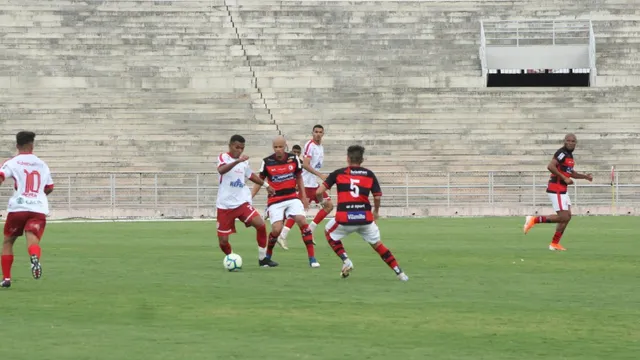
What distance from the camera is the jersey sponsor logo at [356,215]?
1616cm

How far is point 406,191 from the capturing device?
121 ft

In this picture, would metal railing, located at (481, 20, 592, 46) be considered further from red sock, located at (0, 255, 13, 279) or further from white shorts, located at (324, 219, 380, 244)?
red sock, located at (0, 255, 13, 279)

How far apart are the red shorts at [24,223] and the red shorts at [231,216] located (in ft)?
11.3

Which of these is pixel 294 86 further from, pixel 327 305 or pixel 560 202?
pixel 327 305

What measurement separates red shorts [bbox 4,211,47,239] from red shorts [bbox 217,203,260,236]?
345 centimetres

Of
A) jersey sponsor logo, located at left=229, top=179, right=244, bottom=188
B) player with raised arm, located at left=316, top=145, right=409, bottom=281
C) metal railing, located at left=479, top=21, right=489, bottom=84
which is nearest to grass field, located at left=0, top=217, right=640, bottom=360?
player with raised arm, located at left=316, top=145, right=409, bottom=281

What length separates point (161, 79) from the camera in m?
44.4

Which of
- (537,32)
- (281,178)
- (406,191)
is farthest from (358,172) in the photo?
(537,32)

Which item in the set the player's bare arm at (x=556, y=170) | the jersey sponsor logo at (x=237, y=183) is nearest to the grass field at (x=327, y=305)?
the jersey sponsor logo at (x=237, y=183)

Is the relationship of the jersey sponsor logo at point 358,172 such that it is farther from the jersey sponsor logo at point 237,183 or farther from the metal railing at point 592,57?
the metal railing at point 592,57

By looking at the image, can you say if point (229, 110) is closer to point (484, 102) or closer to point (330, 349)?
point (484, 102)

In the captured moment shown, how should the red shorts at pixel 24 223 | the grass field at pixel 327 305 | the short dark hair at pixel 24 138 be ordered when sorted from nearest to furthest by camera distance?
1. the grass field at pixel 327 305
2. the short dark hair at pixel 24 138
3. the red shorts at pixel 24 223

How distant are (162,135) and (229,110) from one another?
2499 mm

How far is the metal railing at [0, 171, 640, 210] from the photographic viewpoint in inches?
1448
